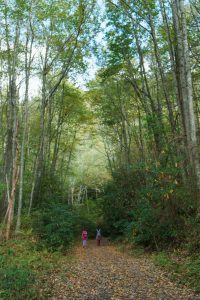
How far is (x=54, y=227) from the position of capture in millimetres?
12422

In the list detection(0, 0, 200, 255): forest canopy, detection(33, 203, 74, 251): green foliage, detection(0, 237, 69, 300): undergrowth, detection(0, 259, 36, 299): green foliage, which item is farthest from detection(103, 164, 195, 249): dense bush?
detection(0, 259, 36, 299): green foliage

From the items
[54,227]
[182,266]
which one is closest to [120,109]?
[54,227]

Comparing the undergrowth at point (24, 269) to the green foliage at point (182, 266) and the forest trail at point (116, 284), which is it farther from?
the green foliage at point (182, 266)

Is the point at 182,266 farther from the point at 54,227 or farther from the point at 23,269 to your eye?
the point at 54,227

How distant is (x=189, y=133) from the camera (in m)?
8.05

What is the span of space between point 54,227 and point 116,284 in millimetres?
6374

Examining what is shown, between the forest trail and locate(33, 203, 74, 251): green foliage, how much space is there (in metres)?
3.16

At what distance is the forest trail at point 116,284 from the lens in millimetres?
5660

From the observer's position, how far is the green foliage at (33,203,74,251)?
11805 millimetres

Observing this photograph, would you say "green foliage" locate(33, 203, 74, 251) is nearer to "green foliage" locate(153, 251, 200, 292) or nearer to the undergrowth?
the undergrowth

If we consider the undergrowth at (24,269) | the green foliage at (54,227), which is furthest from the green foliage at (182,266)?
the green foliage at (54,227)

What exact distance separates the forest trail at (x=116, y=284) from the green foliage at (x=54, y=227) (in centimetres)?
316

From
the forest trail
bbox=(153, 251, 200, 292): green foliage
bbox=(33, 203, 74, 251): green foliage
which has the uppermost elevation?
bbox=(33, 203, 74, 251): green foliage

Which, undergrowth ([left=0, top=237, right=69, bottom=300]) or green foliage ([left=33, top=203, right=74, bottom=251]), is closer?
undergrowth ([left=0, top=237, right=69, bottom=300])
